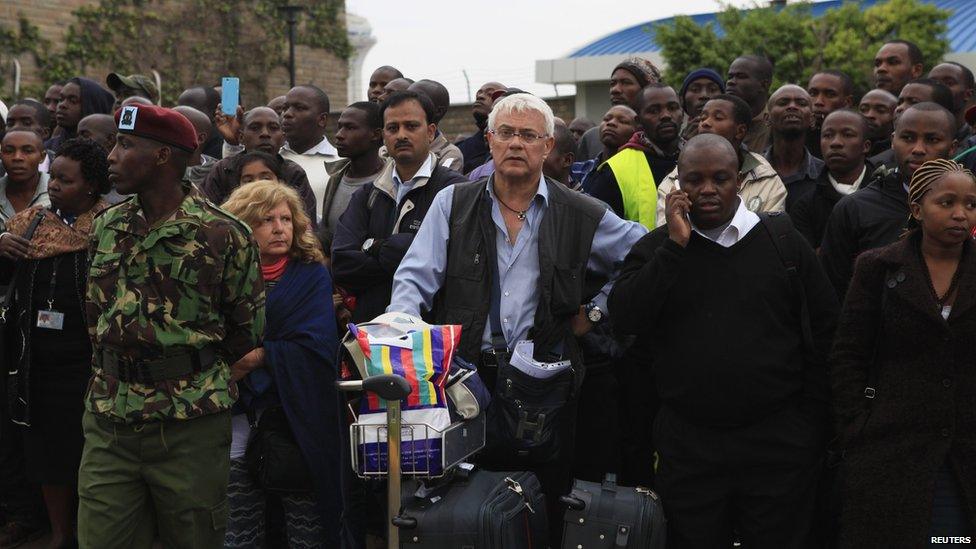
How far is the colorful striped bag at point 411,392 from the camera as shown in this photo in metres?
4.48

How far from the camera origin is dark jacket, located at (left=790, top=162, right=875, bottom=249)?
617cm

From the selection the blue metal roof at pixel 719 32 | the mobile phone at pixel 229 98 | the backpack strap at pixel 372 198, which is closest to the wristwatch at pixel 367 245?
the backpack strap at pixel 372 198

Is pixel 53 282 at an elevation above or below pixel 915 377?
above

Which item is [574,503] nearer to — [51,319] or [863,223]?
[863,223]

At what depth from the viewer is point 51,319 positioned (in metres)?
6.04

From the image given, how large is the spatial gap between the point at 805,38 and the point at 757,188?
18.9m

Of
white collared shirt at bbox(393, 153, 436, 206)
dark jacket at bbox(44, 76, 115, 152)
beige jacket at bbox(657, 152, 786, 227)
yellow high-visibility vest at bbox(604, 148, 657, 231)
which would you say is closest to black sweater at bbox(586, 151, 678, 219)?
yellow high-visibility vest at bbox(604, 148, 657, 231)

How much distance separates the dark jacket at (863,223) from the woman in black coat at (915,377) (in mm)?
624

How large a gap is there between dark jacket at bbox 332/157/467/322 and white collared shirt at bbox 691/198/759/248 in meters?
1.61

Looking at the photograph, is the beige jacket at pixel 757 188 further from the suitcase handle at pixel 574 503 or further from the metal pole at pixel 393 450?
the metal pole at pixel 393 450

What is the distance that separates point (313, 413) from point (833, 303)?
95.4 inches

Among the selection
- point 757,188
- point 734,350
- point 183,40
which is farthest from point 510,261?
point 183,40

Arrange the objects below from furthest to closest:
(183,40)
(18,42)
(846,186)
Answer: (183,40)
(18,42)
(846,186)

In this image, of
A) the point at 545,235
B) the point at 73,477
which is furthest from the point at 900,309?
the point at 73,477
